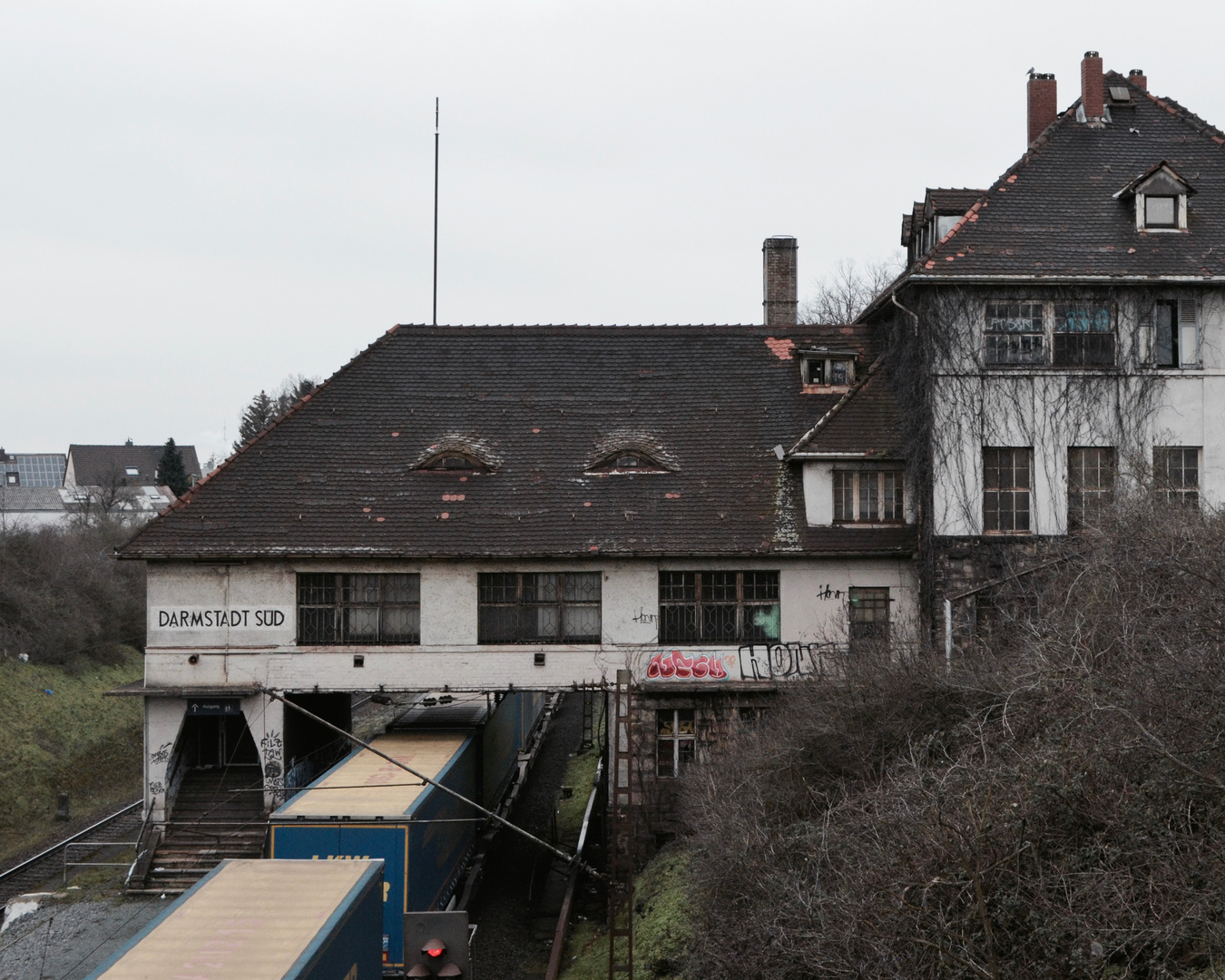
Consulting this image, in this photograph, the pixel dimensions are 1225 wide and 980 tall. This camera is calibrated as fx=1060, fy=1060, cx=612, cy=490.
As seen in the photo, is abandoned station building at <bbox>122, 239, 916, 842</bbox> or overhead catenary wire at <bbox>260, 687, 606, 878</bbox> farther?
abandoned station building at <bbox>122, 239, 916, 842</bbox>

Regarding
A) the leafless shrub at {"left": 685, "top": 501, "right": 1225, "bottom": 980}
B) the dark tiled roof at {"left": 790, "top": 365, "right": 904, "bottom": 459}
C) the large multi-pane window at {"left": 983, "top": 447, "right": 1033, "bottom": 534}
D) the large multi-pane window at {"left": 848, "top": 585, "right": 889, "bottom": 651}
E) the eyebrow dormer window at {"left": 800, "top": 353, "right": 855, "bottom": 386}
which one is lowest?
the leafless shrub at {"left": 685, "top": 501, "right": 1225, "bottom": 980}

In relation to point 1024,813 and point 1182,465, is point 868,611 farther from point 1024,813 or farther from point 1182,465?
point 1024,813

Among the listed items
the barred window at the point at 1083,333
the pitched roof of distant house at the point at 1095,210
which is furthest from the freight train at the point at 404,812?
the barred window at the point at 1083,333

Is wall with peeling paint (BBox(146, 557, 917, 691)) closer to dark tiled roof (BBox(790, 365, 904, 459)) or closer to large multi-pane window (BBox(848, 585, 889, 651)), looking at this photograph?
large multi-pane window (BBox(848, 585, 889, 651))

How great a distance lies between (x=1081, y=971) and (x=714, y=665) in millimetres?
12936

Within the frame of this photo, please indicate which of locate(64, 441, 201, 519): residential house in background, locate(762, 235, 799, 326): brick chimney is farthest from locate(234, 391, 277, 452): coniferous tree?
locate(762, 235, 799, 326): brick chimney

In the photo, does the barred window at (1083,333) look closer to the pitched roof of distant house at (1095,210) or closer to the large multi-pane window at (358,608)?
the pitched roof of distant house at (1095,210)

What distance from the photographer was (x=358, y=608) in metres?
21.5

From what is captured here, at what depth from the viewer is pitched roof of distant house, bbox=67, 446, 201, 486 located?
103 meters

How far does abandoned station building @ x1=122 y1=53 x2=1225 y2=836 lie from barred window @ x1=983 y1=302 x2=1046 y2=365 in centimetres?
6

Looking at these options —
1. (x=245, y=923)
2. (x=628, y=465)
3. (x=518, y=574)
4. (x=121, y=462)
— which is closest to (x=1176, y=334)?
(x=628, y=465)

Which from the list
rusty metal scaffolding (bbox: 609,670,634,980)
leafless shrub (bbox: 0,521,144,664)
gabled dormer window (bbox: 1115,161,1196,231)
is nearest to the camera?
rusty metal scaffolding (bbox: 609,670,634,980)

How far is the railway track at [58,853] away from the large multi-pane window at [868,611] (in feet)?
51.4

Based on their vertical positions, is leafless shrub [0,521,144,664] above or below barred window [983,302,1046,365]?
below
